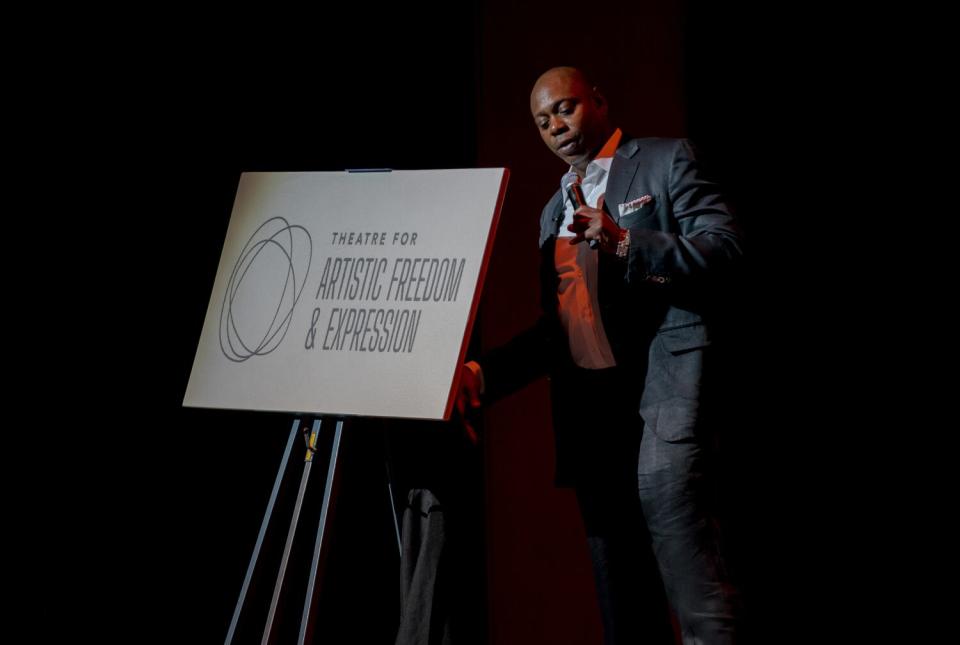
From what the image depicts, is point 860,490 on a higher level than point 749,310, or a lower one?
lower

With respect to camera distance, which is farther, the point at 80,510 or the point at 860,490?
the point at 860,490

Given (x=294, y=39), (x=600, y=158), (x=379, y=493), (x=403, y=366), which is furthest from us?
(x=379, y=493)

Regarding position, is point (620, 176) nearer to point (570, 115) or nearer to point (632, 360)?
point (570, 115)

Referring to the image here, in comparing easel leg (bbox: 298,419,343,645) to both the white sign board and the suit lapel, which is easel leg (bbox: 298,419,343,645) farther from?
the suit lapel

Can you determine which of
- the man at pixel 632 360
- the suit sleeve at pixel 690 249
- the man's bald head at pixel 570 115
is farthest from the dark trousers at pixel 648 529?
the man's bald head at pixel 570 115

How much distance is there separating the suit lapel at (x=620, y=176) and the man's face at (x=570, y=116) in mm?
84

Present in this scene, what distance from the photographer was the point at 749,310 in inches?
92.9

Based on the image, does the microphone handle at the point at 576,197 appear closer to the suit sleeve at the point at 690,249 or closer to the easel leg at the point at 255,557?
the suit sleeve at the point at 690,249

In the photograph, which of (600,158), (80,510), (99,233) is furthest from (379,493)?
(600,158)

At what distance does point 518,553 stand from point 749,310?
100 cm

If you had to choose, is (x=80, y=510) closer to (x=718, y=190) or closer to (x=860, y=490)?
(x=718, y=190)

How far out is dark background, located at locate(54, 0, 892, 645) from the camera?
7.22 feet

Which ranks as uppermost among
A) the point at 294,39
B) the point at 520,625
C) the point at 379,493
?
the point at 294,39

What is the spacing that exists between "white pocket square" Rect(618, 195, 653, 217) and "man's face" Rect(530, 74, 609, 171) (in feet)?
0.62
